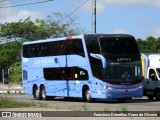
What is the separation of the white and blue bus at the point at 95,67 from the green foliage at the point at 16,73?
34.5m

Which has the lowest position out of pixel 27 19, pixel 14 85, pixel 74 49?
pixel 14 85

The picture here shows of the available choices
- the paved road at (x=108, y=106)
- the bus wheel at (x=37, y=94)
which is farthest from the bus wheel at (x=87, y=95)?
the bus wheel at (x=37, y=94)

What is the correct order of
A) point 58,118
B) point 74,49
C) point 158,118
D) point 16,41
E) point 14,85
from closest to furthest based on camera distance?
point 158,118, point 58,118, point 74,49, point 14,85, point 16,41

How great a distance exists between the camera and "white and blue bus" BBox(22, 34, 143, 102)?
29.3 meters

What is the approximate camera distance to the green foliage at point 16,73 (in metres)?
68.4

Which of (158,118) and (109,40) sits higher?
(109,40)

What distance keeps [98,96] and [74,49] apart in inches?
145

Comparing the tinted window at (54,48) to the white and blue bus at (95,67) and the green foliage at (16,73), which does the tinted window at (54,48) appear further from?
the green foliage at (16,73)

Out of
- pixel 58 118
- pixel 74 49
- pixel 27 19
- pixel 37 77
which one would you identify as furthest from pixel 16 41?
pixel 58 118

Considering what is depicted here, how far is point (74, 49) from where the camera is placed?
31.5 metres

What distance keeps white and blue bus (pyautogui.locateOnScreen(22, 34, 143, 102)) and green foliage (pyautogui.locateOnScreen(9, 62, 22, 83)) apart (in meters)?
34.5

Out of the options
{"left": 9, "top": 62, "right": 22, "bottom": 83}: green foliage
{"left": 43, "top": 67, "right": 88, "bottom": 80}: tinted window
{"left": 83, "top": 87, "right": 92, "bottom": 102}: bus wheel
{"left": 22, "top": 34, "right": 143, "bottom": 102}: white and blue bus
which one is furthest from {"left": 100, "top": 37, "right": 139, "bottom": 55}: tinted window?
{"left": 9, "top": 62, "right": 22, "bottom": 83}: green foliage

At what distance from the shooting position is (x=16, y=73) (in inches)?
2741

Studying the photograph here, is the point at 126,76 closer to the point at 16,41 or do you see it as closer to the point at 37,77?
the point at 37,77
